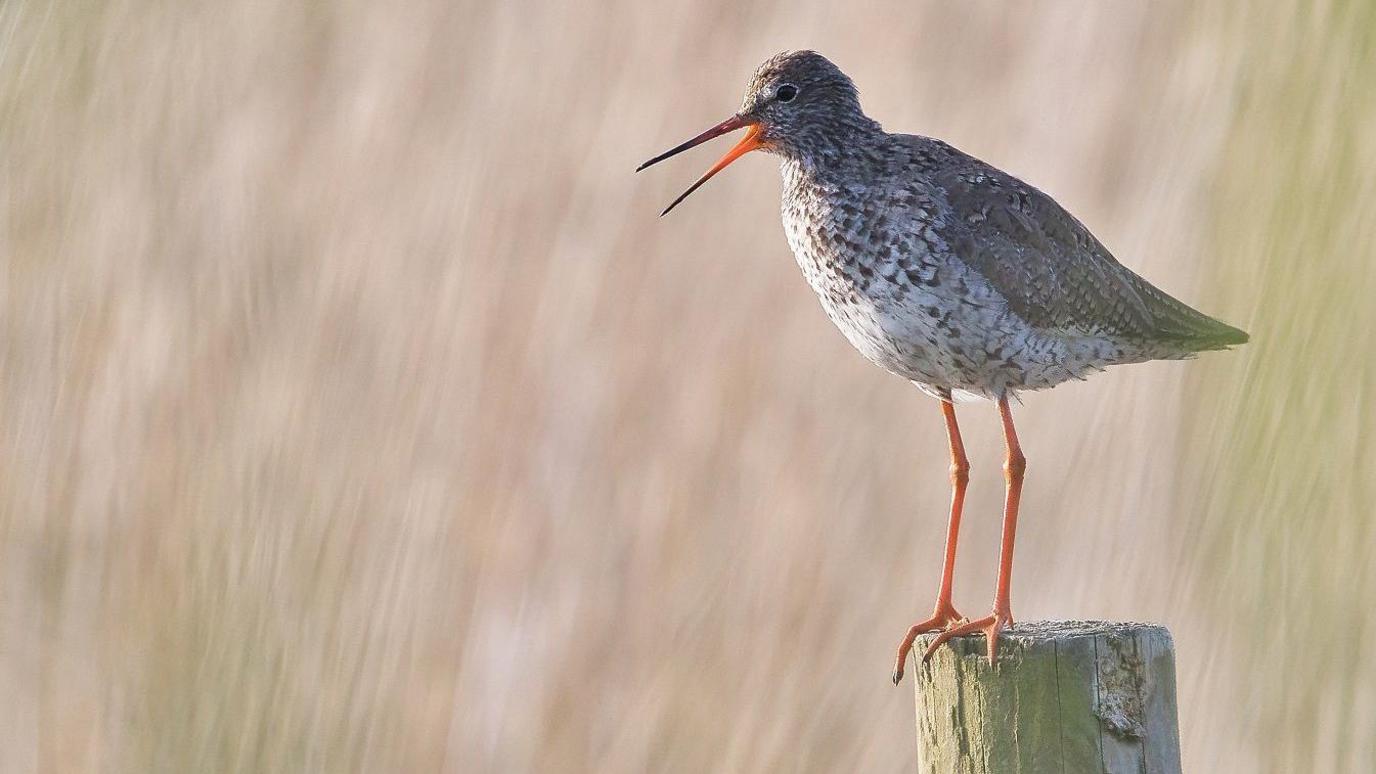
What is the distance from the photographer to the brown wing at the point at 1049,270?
384 centimetres

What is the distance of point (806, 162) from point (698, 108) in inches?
73.9

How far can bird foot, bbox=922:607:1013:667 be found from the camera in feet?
9.73

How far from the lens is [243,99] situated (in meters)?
5.23

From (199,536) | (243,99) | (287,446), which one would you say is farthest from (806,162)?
(243,99)

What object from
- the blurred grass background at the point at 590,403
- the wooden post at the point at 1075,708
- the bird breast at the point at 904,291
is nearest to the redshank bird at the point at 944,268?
the bird breast at the point at 904,291

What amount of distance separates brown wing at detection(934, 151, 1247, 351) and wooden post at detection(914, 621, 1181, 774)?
1165 mm

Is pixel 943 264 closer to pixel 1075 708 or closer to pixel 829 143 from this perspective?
pixel 829 143

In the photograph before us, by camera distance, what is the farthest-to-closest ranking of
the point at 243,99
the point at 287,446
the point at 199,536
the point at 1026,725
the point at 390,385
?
the point at 243,99, the point at 390,385, the point at 287,446, the point at 199,536, the point at 1026,725

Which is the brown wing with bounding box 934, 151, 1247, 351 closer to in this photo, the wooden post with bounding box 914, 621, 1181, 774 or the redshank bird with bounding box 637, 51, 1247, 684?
the redshank bird with bounding box 637, 51, 1247, 684

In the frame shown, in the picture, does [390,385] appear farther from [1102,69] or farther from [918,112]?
[1102,69]

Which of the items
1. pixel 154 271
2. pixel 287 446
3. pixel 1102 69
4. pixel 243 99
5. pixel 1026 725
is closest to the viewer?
pixel 1026 725

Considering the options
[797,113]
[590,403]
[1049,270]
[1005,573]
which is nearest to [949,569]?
[1005,573]

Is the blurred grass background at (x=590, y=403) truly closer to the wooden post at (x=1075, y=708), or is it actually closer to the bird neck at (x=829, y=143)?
the wooden post at (x=1075, y=708)

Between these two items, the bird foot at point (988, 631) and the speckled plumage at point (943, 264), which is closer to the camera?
the bird foot at point (988, 631)
